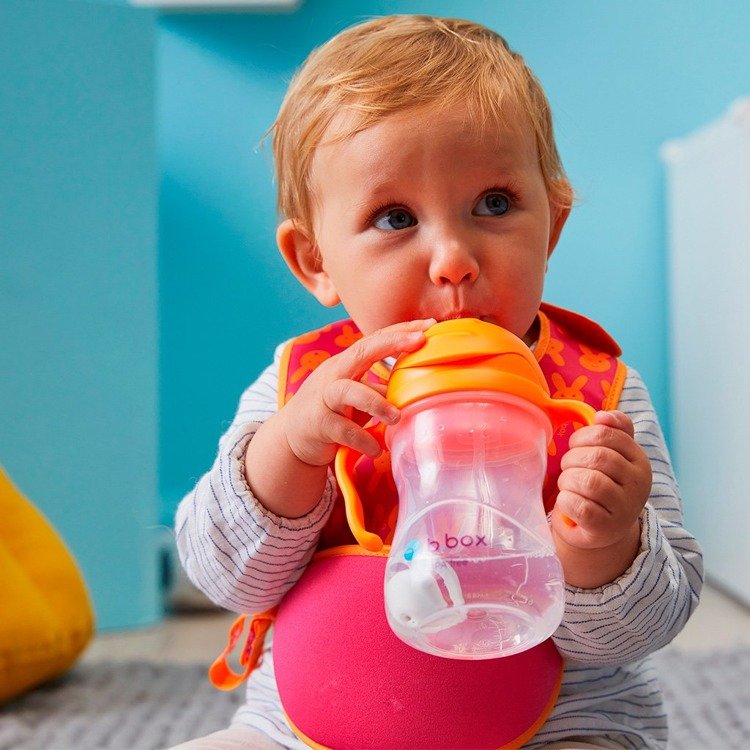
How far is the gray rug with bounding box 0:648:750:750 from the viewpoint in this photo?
1.19 m

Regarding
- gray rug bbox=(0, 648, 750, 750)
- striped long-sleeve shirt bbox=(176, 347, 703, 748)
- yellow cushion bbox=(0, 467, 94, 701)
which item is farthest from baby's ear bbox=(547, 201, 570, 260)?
yellow cushion bbox=(0, 467, 94, 701)

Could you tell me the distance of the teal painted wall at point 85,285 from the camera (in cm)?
164

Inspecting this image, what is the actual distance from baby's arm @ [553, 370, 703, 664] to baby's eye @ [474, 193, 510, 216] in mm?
192

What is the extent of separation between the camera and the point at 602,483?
63cm

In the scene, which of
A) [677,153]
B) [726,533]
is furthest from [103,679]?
[677,153]

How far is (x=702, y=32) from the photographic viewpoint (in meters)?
2.14

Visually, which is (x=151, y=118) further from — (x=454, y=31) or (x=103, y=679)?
(x=454, y=31)

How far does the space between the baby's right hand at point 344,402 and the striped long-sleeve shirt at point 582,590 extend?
3.4 inches

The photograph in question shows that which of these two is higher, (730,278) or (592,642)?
(592,642)

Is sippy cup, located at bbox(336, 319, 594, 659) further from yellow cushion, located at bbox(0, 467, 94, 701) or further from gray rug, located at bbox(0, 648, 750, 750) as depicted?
yellow cushion, located at bbox(0, 467, 94, 701)

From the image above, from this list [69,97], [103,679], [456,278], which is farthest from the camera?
[69,97]

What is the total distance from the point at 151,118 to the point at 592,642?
127 centimetres

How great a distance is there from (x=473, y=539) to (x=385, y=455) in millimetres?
182

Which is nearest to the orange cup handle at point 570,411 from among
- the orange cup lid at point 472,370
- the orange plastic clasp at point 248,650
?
the orange cup lid at point 472,370
